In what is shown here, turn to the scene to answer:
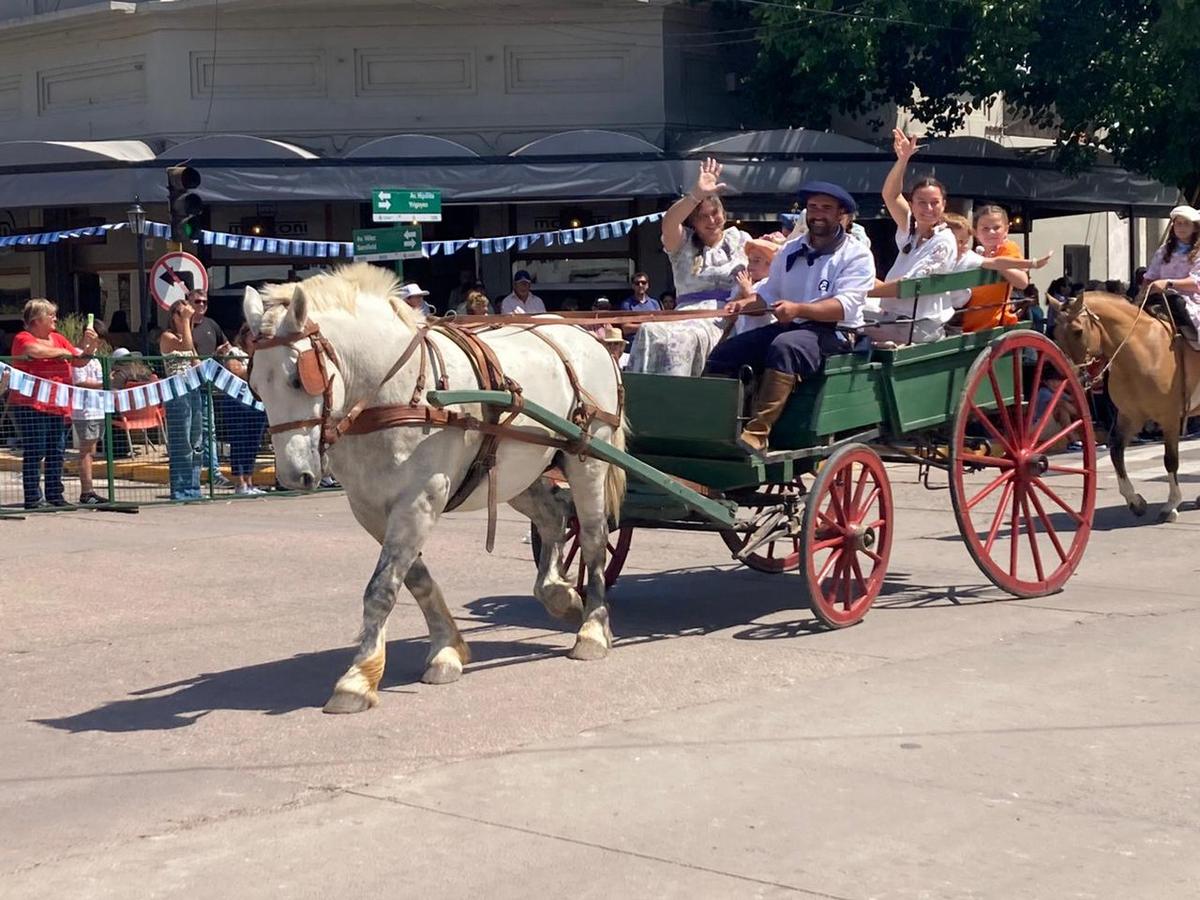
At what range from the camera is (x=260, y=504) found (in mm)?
15656

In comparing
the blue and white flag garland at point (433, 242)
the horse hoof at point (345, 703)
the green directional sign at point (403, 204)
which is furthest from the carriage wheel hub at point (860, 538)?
the blue and white flag garland at point (433, 242)

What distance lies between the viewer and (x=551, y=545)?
8.74 metres

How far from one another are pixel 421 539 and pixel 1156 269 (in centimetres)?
787

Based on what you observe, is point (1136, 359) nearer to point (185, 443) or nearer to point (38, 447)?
point (185, 443)

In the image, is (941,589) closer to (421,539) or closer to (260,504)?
(421,539)

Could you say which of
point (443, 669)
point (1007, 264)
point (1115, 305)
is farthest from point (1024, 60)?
point (443, 669)

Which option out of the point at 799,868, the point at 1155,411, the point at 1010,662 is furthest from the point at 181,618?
the point at 1155,411

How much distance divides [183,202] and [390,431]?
11.4m

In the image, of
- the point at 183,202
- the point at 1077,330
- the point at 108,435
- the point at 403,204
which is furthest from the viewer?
the point at 183,202

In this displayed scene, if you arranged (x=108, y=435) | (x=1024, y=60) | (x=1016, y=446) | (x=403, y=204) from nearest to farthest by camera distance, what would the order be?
(x=1016, y=446) < (x=108, y=435) < (x=403, y=204) < (x=1024, y=60)

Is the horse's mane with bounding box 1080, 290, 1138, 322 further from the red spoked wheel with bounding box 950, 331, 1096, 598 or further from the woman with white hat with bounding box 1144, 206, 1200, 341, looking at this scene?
the red spoked wheel with bounding box 950, 331, 1096, 598

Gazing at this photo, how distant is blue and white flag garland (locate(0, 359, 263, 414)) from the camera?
14328mm

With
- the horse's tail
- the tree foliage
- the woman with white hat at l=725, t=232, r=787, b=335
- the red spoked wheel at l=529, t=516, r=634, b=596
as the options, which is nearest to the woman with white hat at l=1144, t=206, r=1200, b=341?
the woman with white hat at l=725, t=232, r=787, b=335

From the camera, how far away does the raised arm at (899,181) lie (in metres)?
9.52
